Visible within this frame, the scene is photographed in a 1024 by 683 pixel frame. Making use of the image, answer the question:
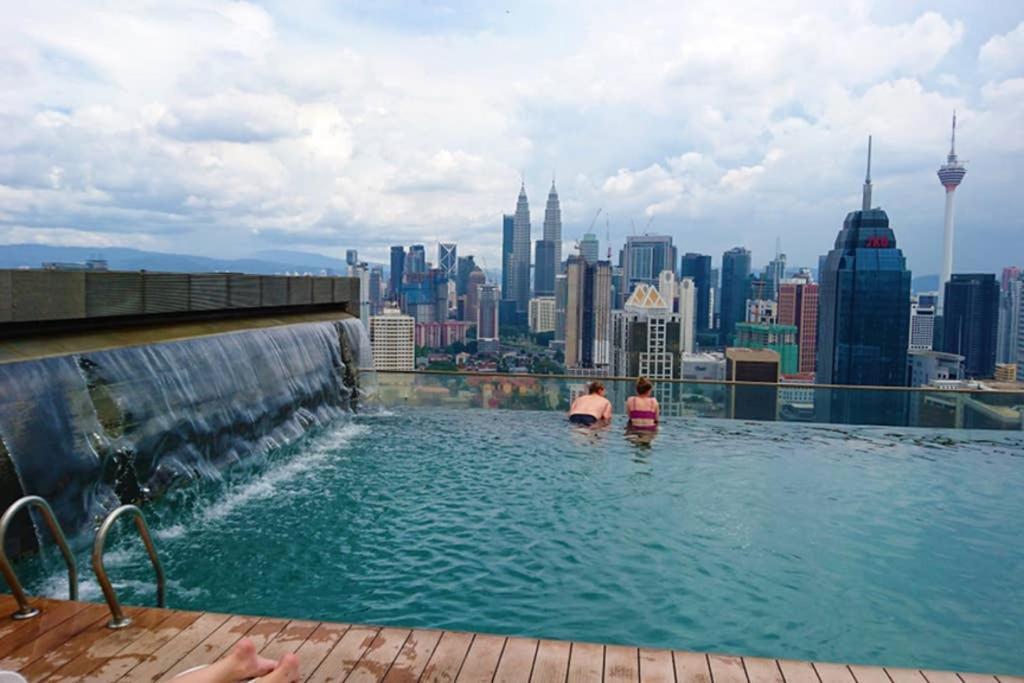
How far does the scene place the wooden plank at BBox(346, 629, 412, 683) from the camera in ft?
9.97

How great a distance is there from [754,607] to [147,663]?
346 cm

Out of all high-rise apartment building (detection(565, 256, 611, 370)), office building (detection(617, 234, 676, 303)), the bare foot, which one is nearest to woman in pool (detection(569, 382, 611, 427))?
the bare foot

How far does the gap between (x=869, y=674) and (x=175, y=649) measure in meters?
2.97

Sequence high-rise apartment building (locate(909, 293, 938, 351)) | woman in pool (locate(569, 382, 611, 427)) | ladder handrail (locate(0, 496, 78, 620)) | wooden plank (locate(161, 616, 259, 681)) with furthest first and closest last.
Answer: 1. high-rise apartment building (locate(909, 293, 938, 351))
2. woman in pool (locate(569, 382, 611, 427))
3. ladder handrail (locate(0, 496, 78, 620))
4. wooden plank (locate(161, 616, 259, 681))

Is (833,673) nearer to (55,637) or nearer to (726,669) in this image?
(726,669)

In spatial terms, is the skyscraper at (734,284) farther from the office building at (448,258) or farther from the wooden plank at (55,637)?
the wooden plank at (55,637)

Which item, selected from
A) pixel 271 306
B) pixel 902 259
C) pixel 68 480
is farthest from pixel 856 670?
pixel 902 259

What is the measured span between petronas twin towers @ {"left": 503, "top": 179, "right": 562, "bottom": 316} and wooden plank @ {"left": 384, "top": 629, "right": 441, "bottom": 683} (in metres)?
87.9

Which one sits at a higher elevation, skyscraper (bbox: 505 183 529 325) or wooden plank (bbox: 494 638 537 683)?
skyscraper (bbox: 505 183 529 325)

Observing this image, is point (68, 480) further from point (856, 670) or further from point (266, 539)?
point (856, 670)

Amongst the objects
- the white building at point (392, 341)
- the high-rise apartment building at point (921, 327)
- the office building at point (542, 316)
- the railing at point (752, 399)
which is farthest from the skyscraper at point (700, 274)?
the railing at point (752, 399)

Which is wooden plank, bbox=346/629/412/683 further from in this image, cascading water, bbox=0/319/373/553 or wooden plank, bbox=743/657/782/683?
cascading water, bbox=0/319/373/553

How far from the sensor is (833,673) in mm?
3102

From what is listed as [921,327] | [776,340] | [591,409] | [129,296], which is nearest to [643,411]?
[591,409]
